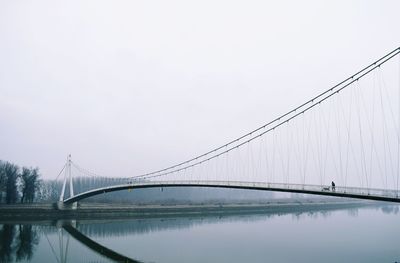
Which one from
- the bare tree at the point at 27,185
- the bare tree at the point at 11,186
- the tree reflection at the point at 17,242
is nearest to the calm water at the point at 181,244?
the tree reflection at the point at 17,242

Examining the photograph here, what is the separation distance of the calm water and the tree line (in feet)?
30.7

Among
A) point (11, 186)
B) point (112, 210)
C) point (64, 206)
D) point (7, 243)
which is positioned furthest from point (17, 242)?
point (11, 186)

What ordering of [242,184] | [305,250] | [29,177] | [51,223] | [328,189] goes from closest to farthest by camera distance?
[328,189] → [305,250] → [242,184] → [51,223] → [29,177]

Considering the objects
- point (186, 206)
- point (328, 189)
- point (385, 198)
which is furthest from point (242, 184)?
point (186, 206)

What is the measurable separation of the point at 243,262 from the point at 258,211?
121ft

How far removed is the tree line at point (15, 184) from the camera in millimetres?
38562

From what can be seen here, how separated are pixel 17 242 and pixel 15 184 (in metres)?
20.4

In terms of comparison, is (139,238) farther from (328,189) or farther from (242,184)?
(328,189)

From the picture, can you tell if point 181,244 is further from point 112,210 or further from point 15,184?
point 15,184

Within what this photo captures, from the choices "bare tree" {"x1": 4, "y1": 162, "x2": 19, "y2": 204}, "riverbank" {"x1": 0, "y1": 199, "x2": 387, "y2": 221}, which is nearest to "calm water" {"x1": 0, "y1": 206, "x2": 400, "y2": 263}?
"riverbank" {"x1": 0, "y1": 199, "x2": 387, "y2": 221}

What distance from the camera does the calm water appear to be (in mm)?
19391

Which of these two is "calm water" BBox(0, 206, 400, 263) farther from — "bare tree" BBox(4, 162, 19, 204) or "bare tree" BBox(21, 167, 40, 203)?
"bare tree" BBox(21, 167, 40, 203)

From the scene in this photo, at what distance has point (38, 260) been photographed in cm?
1862

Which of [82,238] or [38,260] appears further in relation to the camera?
[82,238]
